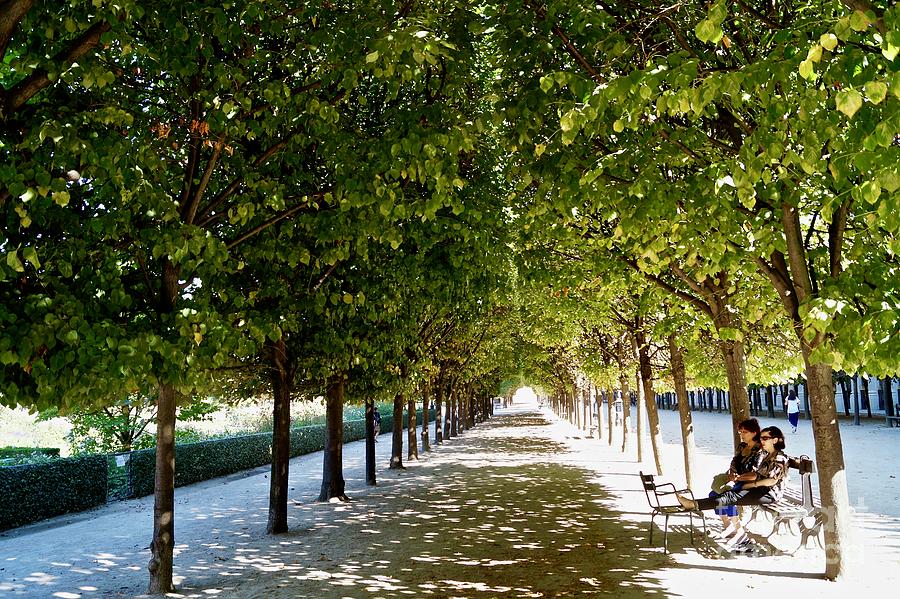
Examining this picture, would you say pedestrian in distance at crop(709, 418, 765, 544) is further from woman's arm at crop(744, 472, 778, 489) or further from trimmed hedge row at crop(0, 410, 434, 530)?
trimmed hedge row at crop(0, 410, 434, 530)

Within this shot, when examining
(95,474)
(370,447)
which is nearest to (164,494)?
(370,447)

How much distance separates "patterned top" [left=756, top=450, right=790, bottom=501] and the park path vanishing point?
0.85 m

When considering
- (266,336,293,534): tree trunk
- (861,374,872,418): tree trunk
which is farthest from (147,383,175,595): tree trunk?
(861,374,872,418): tree trunk

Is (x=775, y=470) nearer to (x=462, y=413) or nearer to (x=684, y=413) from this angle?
(x=684, y=413)

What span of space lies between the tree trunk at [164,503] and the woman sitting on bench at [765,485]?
6.88 m

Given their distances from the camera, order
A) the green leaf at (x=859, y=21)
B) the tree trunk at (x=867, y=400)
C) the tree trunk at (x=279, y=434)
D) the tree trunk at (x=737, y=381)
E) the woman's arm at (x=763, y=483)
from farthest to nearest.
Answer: the tree trunk at (x=867, y=400)
the tree trunk at (x=279, y=434)
the tree trunk at (x=737, y=381)
the woman's arm at (x=763, y=483)
the green leaf at (x=859, y=21)

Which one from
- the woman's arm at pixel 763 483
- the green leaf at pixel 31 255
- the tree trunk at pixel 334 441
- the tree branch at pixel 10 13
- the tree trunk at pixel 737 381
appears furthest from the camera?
the tree trunk at pixel 334 441

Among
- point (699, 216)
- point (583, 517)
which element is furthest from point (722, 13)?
point (583, 517)

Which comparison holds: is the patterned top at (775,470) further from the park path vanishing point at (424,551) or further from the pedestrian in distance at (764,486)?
the park path vanishing point at (424,551)

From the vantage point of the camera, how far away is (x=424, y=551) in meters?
9.77

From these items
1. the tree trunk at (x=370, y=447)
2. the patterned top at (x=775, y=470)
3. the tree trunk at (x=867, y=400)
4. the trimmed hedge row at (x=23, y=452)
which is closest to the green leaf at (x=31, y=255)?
the patterned top at (x=775, y=470)

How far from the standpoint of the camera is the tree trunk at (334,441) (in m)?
14.8

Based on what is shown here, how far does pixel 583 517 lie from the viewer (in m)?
12.1

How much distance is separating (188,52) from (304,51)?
1682mm
